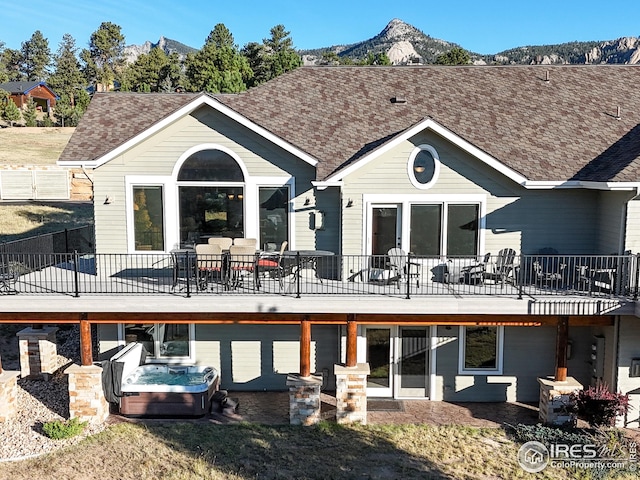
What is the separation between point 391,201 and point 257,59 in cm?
4893

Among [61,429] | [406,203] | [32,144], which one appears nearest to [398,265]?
[406,203]

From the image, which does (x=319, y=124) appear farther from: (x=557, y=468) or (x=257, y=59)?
(x=257, y=59)

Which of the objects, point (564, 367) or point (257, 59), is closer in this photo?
point (564, 367)

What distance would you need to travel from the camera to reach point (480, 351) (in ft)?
46.0

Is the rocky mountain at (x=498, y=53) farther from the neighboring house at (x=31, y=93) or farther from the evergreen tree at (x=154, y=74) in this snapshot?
the neighboring house at (x=31, y=93)

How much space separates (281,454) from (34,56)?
331ft

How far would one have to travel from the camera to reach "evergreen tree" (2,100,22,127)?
6272cm

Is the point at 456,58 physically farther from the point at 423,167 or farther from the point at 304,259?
the point at 304,259

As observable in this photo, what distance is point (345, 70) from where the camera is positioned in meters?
17.8

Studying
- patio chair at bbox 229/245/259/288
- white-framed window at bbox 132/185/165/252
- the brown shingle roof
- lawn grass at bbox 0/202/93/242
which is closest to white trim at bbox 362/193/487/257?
the brown shingle roof

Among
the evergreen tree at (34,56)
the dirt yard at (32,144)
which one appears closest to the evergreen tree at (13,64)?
the evergreen tree at (34,56)

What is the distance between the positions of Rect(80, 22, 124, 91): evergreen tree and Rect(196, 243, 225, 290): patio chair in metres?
68.2

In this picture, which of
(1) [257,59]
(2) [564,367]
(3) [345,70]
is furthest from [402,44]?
(2) [564,367]

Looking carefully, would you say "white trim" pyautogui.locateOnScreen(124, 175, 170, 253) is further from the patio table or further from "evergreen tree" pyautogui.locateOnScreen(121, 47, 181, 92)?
"evergreen tree" pyautogui.locateOnScreen(121, 47, 181, 92)
